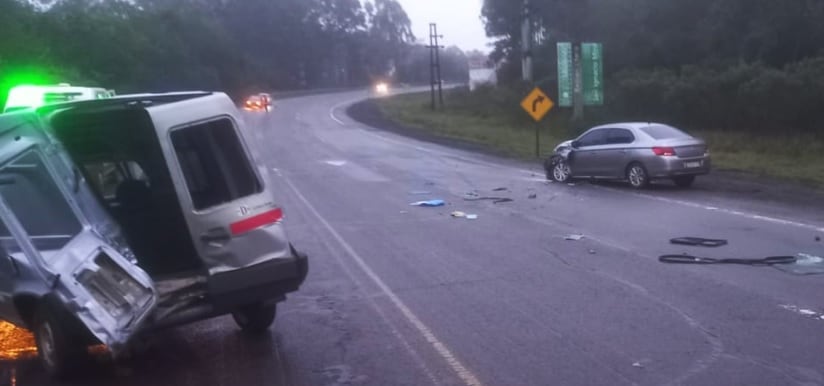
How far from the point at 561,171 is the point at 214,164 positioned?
709 inches

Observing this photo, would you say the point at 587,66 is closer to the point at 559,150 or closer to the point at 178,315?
the point at 559,150

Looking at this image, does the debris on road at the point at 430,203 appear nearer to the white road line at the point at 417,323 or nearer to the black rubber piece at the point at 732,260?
the white road line at the point at 417,323

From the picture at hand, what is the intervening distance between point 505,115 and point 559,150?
35.5 m

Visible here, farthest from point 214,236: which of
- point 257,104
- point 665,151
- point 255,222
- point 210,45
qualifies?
point 210,45

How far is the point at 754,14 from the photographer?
169ft

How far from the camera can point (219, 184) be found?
Answer: 29.3 ft

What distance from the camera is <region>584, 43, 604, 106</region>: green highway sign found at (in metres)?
43.1

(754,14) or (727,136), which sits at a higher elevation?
A: (754,14)

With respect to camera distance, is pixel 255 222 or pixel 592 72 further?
pixel 592 72

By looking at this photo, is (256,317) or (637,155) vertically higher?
(256,317)

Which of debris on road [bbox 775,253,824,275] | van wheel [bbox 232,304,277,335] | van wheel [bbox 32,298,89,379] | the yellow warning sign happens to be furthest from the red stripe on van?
the yellow warning sign

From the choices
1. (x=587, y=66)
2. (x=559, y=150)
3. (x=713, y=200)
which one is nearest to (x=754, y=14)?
(x=587, y=66)

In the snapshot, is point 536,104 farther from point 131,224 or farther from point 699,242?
point 131,224

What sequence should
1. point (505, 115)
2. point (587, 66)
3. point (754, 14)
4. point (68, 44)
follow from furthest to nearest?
point (505, 115) → point (68, 44) → point (754, 14) → point (587, 66)
